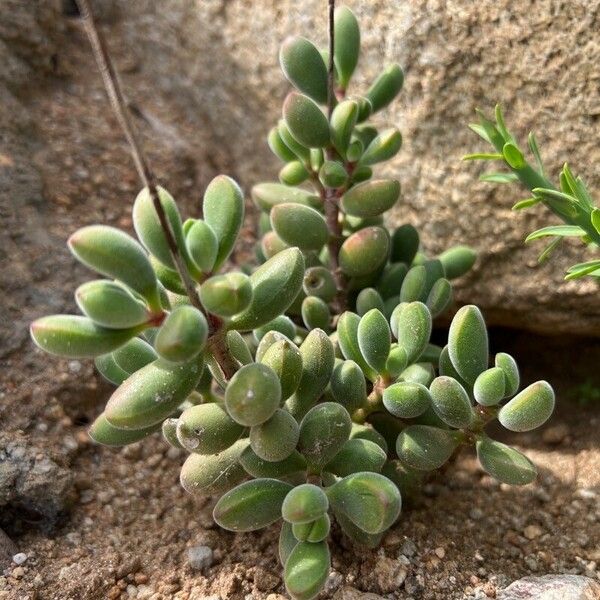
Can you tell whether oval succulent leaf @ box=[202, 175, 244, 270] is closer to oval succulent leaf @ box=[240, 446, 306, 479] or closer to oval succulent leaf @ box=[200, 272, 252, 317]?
oval succulent leaf @ box=[200, 272, 252, 317]

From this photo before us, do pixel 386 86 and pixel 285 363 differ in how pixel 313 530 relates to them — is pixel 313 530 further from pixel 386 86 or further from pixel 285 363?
pixel 386 86

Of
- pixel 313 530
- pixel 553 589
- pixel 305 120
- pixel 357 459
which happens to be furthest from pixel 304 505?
pixel 305 120

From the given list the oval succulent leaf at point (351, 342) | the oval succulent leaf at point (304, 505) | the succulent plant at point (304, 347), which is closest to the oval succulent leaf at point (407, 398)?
the succulent plant at point (304, 347)

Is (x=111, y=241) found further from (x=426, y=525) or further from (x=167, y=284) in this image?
(x=426, y=525)

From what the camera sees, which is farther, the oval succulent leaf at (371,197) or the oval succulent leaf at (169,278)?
the oval succulent leaf at (371,197)

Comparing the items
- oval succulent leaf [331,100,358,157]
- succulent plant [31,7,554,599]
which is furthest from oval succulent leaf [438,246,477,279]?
oval succulent leaf [331,100,358,157]

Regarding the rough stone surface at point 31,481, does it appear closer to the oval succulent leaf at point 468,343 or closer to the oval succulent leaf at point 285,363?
the oval succulent leaf at point 285,363
